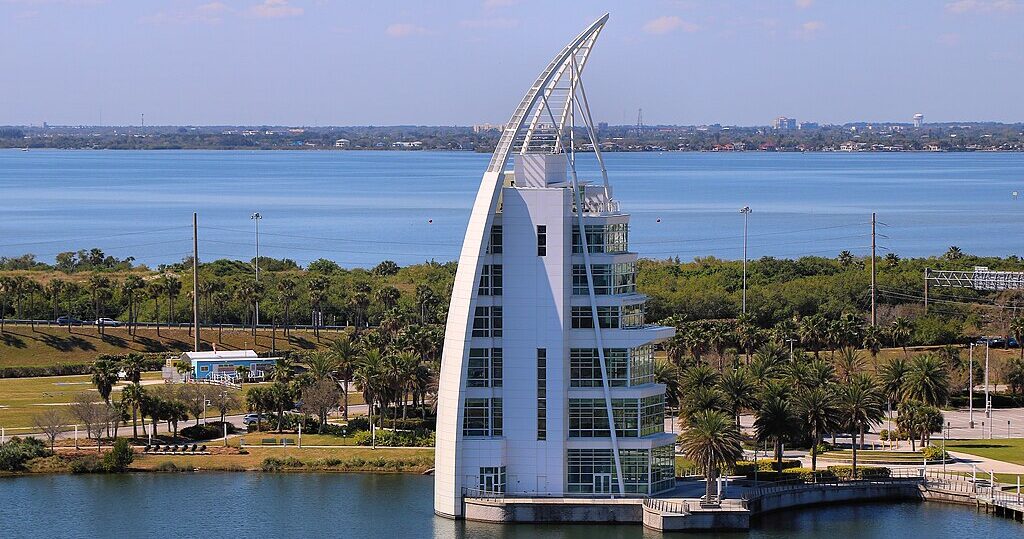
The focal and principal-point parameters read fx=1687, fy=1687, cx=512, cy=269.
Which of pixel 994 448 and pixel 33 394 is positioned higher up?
pixel 33 394

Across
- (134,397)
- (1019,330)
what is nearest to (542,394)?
(134,397)

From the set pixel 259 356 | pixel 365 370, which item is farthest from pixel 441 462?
pixel 259 356

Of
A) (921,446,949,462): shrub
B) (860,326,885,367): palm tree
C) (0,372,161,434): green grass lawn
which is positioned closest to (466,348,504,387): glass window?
(921,446,949,462): shrub

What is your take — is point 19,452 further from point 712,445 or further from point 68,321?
point 68,321

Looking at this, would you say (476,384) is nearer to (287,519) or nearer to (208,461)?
(287,519)

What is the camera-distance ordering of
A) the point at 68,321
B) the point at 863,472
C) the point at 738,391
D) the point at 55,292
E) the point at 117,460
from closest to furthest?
the point at 863,472
the point at 738,391
the point at 117,460
the point at 68,321
the point at 55,292
